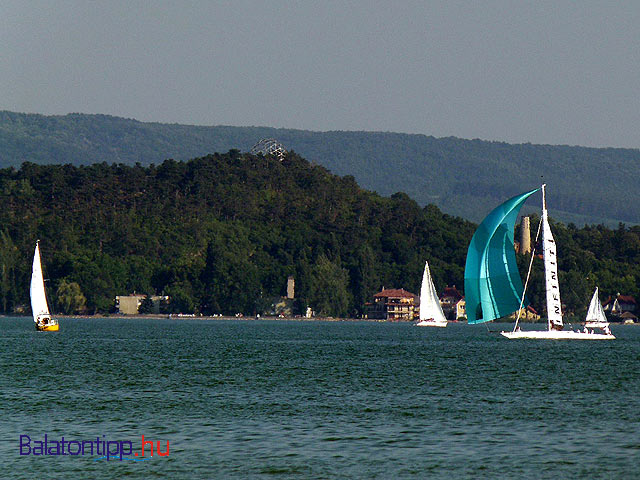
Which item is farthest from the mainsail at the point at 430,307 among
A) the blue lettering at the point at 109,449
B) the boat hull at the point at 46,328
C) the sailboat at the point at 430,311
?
the blue lettering at the point at 109,449

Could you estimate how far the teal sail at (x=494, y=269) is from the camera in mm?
88938

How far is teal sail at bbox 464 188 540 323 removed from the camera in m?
88.9

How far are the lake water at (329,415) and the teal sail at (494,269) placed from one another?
12.0m

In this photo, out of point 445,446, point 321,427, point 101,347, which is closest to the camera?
point 445,446

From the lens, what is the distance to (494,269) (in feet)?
294

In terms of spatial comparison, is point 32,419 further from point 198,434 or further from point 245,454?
point 245,454

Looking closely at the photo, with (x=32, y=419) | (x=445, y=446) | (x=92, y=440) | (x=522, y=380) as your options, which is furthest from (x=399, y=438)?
(x=522, y=380)

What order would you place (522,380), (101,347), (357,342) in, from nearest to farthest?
1. (522,380)
2. (101,347)
3. (357,342)

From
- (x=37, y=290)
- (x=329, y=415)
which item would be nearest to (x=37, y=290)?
(x=37, y=290)

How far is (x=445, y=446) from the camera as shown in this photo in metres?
35.3

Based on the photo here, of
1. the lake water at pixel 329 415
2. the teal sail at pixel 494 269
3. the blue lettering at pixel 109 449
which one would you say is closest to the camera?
the lake water at pixel 329 415

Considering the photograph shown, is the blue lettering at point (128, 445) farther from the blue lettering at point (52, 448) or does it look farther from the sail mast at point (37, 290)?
the sail mast at point (37, 290)

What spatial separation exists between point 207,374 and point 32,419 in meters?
21.8

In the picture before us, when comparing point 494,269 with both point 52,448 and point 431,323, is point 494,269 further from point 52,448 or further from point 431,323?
point 431,323
